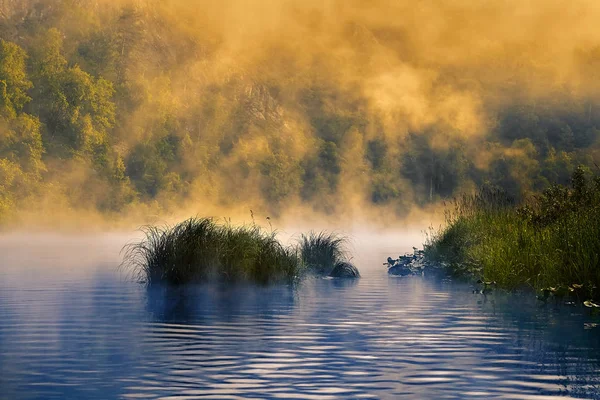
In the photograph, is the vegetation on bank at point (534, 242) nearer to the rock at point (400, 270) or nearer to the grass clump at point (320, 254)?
the rock at point (400, 270)

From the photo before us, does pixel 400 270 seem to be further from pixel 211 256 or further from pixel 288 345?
pixel 288 345

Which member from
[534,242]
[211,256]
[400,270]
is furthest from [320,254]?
[534,242]

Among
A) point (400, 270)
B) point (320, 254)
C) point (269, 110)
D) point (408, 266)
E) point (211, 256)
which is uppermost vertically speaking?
point (269, 110)

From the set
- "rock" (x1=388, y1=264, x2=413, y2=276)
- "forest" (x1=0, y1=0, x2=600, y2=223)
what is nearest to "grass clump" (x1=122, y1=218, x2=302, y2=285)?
"rock" (x1=388, y1=264, x2=413, y2=276)

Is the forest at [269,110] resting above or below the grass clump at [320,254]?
above

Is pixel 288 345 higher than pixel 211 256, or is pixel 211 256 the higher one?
pixel 211 256

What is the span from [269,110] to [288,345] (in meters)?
A: 144

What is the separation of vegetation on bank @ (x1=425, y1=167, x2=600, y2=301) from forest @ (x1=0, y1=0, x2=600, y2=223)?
195ft

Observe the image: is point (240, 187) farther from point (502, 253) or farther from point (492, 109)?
point (502, 253)

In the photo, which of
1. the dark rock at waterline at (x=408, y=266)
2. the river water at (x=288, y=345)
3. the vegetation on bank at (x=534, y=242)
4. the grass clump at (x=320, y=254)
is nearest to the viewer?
the river water at (x=288, y=345)

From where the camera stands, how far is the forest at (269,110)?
100m

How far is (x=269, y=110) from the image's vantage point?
15788cm

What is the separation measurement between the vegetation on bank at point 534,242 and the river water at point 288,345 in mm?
625

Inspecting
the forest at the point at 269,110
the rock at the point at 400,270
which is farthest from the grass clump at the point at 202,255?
the forest at the point at 269,110
